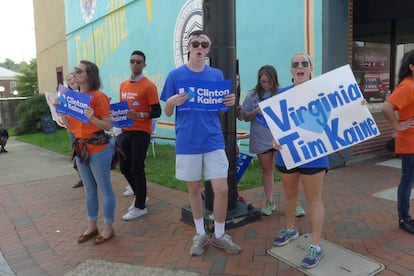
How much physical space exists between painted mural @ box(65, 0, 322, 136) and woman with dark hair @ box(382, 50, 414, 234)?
2770 millimetres

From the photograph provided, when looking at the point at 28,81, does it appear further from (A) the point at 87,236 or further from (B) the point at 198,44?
(B) the point at 198,44

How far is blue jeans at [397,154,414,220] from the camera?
3.62 meters

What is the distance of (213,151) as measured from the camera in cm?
336

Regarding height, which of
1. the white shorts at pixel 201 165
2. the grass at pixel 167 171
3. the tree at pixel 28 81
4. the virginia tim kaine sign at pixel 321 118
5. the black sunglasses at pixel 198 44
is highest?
the tree at pixel 28 81

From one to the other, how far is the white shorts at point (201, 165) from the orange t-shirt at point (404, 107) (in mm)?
1582

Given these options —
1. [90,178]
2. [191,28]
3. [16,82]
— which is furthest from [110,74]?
[16,82]

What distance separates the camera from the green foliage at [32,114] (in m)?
17.3

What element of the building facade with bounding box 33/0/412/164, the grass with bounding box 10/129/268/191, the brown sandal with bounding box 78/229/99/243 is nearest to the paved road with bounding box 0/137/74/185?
the grass with bounding box 10/129/268/191

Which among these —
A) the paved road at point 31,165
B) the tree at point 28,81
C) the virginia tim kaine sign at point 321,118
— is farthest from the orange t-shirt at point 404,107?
the tree at point 28,81

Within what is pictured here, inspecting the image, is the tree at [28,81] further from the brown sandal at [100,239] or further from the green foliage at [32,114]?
the brown sandal at [100,239]

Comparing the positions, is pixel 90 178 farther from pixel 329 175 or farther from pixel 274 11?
pixel 274 11

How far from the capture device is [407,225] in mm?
3785

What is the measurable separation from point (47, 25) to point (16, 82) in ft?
104

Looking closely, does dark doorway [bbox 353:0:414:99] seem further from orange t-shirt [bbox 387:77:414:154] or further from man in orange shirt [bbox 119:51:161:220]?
man in orange shirt [bbox 119:51:161:220]
